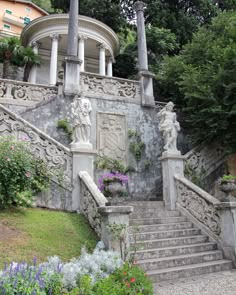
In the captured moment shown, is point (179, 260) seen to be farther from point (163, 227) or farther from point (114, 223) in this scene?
point (114, 223)

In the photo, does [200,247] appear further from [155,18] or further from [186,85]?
[155,18]

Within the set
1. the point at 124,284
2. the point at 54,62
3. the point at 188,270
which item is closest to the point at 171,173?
the point at 188,270

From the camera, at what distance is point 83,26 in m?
16.7

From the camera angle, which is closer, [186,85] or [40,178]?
[40,178]

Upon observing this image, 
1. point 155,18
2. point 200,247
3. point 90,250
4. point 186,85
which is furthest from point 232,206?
point 155,18

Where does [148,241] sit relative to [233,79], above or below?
below

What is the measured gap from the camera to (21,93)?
34.7 ft

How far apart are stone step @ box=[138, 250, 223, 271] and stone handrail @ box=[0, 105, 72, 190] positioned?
2.74 metres

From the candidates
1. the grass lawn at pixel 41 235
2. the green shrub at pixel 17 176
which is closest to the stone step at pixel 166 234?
the grass lawn at pixel 41 235

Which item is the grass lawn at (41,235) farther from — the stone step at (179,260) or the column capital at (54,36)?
the column capital at (54,36)

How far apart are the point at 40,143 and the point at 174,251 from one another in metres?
4.15

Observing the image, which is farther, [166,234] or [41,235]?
[166,234]

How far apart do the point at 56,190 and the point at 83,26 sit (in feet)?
41.6

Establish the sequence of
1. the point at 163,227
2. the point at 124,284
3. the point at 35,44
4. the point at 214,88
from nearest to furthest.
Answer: the point at 124,284 → the point at 163,227 → the point at 214,88 → the point at 35,44
